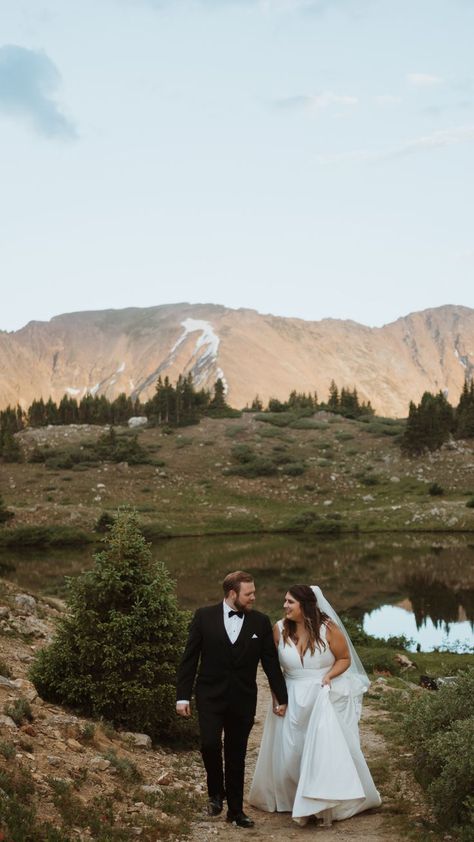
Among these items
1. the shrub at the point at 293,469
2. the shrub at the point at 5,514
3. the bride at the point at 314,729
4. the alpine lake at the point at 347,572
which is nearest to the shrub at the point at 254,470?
the shrub at the point at 293,469

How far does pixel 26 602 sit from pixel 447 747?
14.2 metres

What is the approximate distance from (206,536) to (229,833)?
5345 centimetres

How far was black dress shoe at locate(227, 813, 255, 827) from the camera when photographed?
7.99 meters

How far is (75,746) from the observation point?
29.5 ft

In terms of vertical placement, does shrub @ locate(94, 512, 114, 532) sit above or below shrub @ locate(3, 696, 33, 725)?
below

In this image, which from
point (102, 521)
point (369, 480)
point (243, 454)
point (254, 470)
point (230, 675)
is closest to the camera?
point (230, 675)

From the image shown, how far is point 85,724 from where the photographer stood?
9.79 meters

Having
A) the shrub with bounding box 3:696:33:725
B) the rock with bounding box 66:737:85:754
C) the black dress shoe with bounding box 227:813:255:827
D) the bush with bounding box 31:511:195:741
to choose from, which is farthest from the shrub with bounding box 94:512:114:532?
the black dress shoe with bounding box 227:813:255:827

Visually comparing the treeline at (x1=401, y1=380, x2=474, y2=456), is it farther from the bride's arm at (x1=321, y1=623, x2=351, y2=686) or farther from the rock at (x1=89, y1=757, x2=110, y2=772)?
the rock at (x1=89, y1=757, x2=110, y2=772)

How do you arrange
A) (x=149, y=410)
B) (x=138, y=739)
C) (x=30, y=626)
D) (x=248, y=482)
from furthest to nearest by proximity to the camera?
(x=149, y=410), (x=248, y=482), (x=30, y=626), (x=138, y=739)

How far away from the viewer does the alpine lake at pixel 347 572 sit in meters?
29.4

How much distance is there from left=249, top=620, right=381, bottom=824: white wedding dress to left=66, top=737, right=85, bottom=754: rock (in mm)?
2053

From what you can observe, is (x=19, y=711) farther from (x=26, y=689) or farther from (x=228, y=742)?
(x=228, y=742)

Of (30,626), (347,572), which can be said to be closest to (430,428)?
(347,572)
